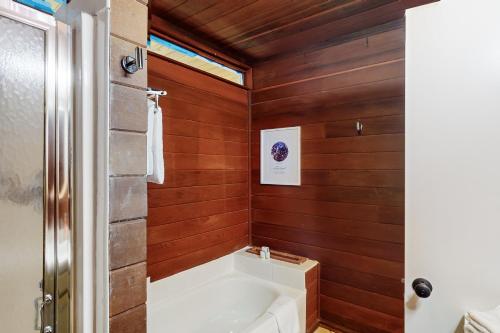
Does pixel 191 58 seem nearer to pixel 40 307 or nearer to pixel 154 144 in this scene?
pixel 154 144

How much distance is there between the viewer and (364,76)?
2246 mm

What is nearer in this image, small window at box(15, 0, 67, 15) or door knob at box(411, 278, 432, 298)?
door knob at box(411, 278, 432, 298)

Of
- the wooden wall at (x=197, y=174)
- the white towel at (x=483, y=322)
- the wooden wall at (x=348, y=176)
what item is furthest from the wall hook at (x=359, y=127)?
the white towel at (x=483, y=322)

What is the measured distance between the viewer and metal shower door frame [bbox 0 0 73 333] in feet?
2.28

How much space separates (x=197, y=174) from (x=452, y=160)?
1882 millimetres

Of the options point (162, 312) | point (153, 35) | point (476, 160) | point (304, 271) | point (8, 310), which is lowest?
point (162, 312)

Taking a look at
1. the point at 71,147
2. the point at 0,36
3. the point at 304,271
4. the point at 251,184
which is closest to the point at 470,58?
the point at 71,147

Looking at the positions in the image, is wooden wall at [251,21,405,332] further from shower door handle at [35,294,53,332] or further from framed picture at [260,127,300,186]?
shower door handle at [35,294,53,332]

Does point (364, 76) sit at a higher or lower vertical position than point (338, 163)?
higher

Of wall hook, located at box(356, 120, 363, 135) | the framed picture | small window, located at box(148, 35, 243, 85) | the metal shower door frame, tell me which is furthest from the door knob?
small window, located at box(148, 35, 243, 85)

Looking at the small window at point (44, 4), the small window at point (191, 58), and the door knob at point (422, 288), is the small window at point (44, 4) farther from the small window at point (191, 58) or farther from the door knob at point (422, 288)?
the door knob at point (422, 288)

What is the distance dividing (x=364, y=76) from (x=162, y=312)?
98.3 inches

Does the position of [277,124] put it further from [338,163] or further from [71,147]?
[71,147]

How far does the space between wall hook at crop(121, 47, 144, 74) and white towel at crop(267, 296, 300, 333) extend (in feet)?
5.99
